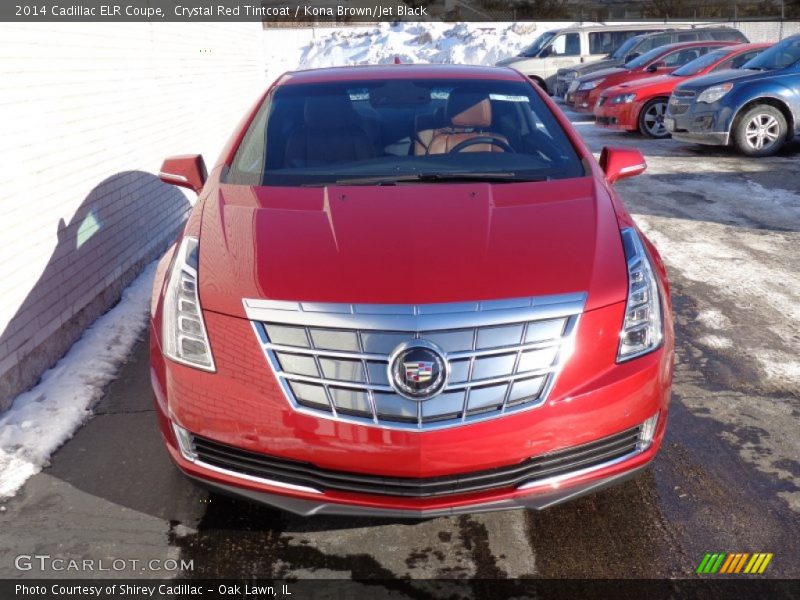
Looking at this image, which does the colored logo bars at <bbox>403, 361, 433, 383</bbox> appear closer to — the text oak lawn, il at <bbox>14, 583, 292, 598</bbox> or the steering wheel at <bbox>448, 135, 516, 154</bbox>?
the text oak lawn, il at <bbox>14, 583, 292, 598</bbox>

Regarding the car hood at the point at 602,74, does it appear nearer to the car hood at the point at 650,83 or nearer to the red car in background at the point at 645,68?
the red car in background at the point at 645,68

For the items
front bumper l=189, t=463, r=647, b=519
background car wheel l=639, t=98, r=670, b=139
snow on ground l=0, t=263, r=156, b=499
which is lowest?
snow on ground l=0, t=263, r=156, b=499

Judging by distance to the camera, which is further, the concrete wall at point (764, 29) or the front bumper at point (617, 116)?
the concrete wall at point (764, 29)

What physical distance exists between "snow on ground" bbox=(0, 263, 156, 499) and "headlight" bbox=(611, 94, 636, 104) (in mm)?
10951

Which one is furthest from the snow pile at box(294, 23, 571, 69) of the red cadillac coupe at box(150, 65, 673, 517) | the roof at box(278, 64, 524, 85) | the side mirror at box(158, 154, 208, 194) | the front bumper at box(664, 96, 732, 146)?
the red cadillac coupe at box(150, 65, 673, 517)

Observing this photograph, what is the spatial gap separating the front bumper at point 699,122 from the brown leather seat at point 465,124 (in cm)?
815

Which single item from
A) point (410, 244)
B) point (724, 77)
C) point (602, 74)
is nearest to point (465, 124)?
point (410, 244)

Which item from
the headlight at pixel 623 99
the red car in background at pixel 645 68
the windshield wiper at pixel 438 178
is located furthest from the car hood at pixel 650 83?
the windshield wiper at pixel 438 178

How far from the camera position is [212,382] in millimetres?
2754

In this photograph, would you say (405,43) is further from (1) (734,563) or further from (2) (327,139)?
(1) (734,563)

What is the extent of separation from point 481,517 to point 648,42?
1828 cm

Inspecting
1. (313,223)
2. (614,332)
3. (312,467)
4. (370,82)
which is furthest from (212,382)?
(370,82)

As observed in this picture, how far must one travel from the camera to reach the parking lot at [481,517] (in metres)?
2.88

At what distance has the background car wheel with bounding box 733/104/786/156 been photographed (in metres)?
11.3
